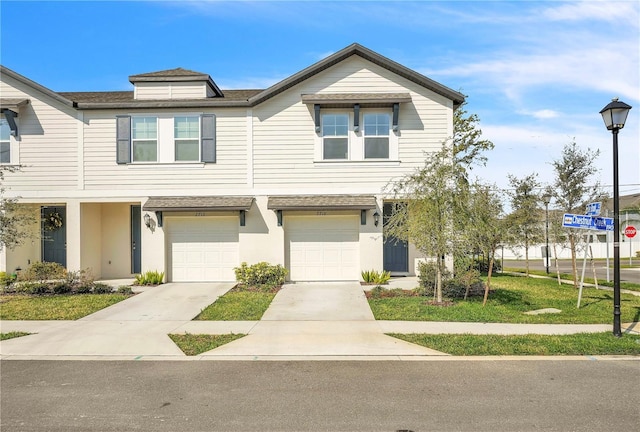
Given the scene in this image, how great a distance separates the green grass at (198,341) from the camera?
8305 mm

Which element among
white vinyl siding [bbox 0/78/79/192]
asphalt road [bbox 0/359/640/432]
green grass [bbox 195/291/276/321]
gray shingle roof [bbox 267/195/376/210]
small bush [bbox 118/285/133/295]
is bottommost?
asphalt road [bbox 0/359/640/432]

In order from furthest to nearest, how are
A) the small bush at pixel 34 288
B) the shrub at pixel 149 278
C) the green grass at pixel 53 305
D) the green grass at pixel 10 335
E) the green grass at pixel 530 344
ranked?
the shrub at pixel 149 278, the small bush at pixel 34 288, the green grass at pixel 53 305, the green grass at pixel 10 335, the green grass at pixel 530 344

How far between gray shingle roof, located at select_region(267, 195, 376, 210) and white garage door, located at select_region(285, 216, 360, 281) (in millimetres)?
814

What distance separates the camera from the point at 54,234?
17688 mm

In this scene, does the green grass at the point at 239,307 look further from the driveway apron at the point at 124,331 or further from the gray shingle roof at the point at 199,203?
the gray shingle roof at the point at 199,203

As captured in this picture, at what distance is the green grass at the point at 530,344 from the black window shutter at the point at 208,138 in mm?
9932

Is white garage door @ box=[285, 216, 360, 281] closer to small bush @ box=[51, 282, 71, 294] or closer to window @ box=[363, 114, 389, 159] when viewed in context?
window @ box=[363, 114, 389, 159]

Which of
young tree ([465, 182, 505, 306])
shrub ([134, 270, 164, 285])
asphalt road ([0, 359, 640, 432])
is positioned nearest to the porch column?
shrub ([134, 270, 164, 285])

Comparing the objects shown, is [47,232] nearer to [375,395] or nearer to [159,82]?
[159,82]

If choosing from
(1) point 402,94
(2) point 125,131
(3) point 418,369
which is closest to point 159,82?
(2) point 125,131

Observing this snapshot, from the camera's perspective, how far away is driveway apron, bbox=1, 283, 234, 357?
8359 millimetres

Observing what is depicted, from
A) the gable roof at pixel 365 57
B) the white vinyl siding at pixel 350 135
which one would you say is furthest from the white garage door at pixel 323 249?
the gable roof at pixel 365 57

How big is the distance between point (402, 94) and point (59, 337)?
1231cm

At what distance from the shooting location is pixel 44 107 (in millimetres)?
16359
